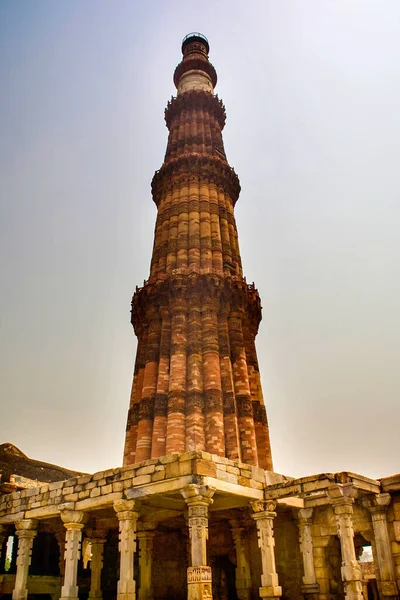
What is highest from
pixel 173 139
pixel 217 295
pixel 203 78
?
pixel 203 78

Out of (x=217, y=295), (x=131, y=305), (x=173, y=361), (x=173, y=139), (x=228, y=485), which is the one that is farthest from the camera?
(x=173, y=139)

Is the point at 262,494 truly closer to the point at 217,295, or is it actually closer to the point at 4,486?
the point at 4,486

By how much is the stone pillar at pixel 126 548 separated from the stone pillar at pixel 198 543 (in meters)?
1.49

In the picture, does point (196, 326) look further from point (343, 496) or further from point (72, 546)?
point (343, 496)

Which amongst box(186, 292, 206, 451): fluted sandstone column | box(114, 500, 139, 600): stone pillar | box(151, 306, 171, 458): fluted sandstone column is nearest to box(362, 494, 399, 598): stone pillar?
box(114, 500, 139, 600): stone pillar

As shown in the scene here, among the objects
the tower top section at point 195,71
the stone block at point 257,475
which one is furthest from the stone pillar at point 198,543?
the tower top section at point 195,71

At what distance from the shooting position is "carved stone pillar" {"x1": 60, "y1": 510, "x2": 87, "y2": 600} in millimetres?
11383

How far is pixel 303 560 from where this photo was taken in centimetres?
1204

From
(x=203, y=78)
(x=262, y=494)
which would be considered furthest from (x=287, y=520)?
(x=203, y=78)

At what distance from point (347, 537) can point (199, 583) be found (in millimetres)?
2932

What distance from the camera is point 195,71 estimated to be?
31.6m

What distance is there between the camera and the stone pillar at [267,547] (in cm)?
1059

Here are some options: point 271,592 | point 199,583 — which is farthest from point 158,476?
point 271,592

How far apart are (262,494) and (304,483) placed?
0.99m
